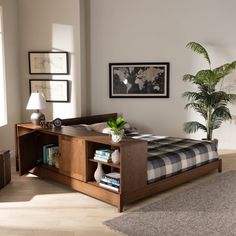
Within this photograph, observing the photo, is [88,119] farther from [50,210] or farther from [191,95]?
[50,210]

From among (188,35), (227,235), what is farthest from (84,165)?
(188,35)

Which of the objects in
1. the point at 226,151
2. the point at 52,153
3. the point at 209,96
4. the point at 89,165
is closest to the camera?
the point at 89,165

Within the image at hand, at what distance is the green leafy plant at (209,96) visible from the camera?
5.86 metres

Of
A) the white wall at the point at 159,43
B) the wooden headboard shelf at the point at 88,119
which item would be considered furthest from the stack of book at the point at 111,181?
the white wall at the point at 159,43

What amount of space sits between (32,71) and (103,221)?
12.3 ft

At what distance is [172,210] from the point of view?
146 inches

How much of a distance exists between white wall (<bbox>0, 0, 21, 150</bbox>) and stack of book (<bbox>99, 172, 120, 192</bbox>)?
2536 mm

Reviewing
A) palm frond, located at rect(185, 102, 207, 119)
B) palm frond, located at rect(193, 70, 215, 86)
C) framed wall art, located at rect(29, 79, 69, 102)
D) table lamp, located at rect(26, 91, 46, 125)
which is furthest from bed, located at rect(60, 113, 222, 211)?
palm frond, located at rect(193, 70, 215, 86)

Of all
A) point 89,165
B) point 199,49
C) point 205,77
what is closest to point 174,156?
point 89,165

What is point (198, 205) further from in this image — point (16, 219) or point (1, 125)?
point (1, 125)

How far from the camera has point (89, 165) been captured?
4129mm

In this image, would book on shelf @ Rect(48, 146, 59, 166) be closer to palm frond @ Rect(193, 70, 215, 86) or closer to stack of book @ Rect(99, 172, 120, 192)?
stack of book @ Rect(99, 172, 120, 192)

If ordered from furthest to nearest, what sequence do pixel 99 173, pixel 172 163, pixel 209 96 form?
pixel 209 96 → pixel 172 163 → pixel 99 173

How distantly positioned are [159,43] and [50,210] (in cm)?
405
